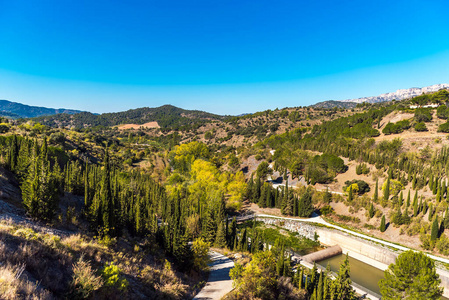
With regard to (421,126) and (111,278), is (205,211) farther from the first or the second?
(421,126)

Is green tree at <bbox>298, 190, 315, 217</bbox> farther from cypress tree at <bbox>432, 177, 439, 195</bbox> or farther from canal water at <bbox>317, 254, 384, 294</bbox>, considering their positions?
cypress tree at <bbox>432, 177, 439, 195</bbox>

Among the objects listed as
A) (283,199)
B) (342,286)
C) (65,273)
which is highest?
(65,273)

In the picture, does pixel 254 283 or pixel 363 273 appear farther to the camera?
pixel 363 273

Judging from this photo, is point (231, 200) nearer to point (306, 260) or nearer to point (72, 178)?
point (306, 260)

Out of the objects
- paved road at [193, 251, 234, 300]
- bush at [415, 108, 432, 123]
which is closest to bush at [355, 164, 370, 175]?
bush at [415, 108, 432, 123]

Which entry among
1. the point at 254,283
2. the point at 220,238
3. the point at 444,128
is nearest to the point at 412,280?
the point at 254,283

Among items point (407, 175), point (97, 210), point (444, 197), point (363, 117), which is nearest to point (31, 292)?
point (97, 210)
